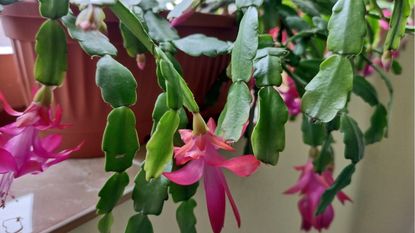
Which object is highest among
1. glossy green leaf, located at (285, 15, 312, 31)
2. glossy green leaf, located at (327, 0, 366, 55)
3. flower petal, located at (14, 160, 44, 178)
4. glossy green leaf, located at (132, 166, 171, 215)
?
glossy green leaf, located at (327, 0, 366, 55)

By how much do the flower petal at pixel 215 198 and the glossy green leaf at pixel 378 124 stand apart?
1.61 feet

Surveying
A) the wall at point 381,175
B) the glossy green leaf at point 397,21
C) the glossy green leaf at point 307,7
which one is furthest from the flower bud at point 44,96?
the wall at point 381,175

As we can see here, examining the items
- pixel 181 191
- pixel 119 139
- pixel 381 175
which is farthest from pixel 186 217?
pixel 381 175

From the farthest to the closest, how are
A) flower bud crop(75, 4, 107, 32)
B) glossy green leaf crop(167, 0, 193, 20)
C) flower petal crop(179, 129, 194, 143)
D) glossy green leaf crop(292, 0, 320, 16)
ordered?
1. glossy green leaf crop(292, 0, 320, 16)
2. glossy green leaf crop(167, 0, 193, 20)
3. flower petal crop(179, 129, 194, 143)
4. flower bud crop(75, 4, 107, 32)

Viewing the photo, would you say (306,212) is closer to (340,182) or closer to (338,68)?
(340,182)

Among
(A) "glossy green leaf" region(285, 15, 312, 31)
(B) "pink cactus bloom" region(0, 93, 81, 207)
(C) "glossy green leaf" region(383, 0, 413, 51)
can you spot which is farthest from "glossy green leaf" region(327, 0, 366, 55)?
(A) "glossy green leaf" region(285, 15, 312, 31)

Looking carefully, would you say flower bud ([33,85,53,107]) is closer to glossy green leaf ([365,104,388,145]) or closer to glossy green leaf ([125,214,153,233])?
glossy green leaf ([125,214,153,233])

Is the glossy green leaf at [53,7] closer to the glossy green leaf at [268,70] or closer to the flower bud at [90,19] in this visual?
the flower bud at [90,19]

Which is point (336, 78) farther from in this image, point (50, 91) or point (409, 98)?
point (409, 98)

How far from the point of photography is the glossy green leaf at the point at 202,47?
0.58 meters

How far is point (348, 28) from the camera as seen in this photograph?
0.40 metres

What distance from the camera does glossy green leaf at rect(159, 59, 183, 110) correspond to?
389 mm

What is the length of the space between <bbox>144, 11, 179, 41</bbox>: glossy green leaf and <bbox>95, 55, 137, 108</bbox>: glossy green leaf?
0.56 feet

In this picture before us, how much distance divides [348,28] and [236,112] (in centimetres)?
14
